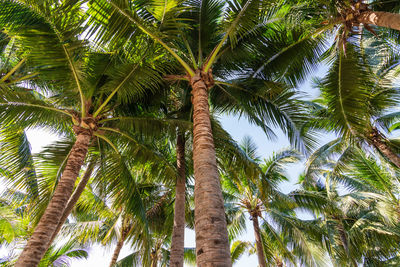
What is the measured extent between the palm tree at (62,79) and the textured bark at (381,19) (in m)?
4.16

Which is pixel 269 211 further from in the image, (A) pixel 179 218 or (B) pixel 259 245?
(A) pixel 179 218

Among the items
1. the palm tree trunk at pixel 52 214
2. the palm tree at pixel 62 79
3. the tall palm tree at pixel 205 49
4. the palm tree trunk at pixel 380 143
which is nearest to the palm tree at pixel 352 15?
the tall palm tree at pixel 205 49

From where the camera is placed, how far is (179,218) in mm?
6711

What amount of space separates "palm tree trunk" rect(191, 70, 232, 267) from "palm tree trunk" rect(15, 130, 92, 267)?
9.47ft

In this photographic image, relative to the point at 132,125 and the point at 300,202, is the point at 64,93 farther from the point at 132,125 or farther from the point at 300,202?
the point at 300,202

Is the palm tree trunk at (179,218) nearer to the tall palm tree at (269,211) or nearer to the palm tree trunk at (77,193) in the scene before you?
the palm tree trunk at (77,193)

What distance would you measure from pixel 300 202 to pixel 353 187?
4.37m

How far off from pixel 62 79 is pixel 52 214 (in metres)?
2.90

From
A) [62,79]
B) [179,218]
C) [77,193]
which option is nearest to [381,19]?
[179,218]

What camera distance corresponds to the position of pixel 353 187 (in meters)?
13.6

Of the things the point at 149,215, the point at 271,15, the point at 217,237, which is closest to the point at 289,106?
the point at 271,15

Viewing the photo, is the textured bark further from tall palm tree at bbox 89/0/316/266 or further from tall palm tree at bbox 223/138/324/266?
tall palm tree at bbox 223/138/324/266

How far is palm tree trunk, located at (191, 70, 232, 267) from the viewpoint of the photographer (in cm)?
277

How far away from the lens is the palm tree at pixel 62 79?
→ 4.55m
